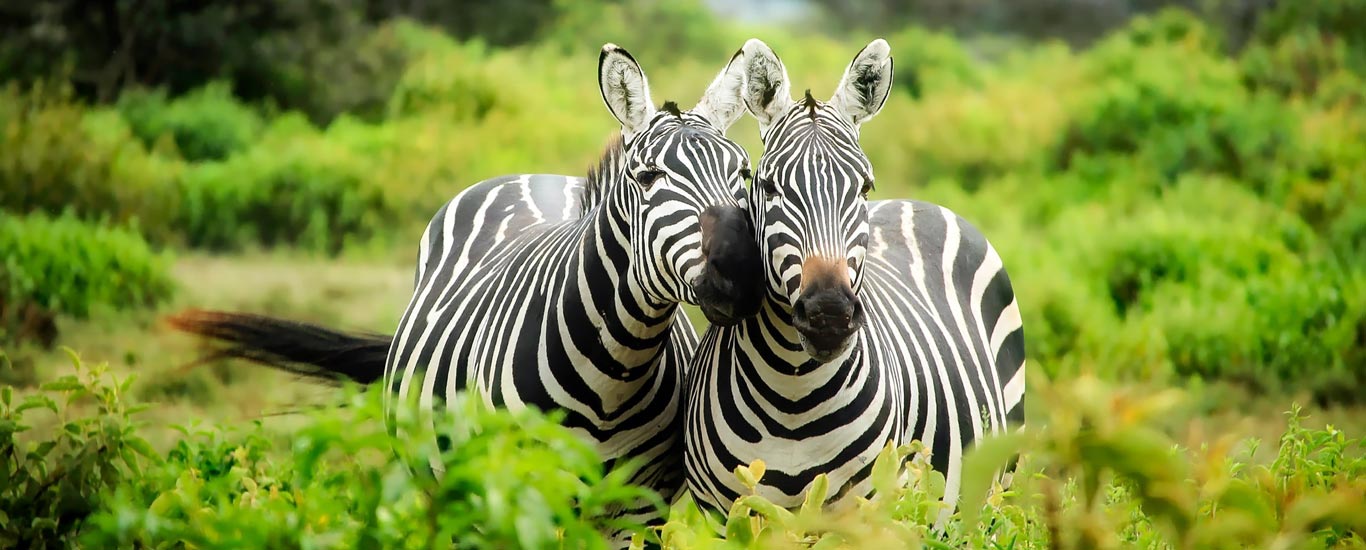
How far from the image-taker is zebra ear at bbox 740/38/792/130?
9.48 ft

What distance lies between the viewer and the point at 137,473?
8.82 feet

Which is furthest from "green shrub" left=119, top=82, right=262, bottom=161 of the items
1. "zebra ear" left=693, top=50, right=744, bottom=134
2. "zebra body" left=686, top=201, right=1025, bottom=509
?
"zebra ear" left=693, top=50, right=744, bottom=134

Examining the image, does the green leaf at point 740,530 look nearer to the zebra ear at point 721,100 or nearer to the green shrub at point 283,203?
the zebra ear at point 721,100

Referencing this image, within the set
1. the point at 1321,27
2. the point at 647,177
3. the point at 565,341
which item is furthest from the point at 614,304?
the point at 1321,27

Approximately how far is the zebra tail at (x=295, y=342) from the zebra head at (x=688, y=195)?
1.78 metres

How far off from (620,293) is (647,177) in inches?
11.7

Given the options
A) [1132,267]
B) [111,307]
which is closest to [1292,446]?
[1132,267]

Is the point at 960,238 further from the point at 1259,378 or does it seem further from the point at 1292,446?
the point at 1259,378

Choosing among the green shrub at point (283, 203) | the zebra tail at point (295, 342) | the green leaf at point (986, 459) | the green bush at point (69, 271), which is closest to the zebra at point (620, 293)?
the zebra tail at point (295, 342)

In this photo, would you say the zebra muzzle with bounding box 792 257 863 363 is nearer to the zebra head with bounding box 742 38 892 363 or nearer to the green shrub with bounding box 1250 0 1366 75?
the zebra head with bounding box 742 38 892 363

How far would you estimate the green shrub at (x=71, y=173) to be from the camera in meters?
8.70

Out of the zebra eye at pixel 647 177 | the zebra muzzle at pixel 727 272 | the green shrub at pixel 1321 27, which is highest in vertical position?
the green shrub at pixel 1321 27

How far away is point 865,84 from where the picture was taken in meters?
2.94

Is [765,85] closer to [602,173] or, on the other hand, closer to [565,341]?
[602,173]
